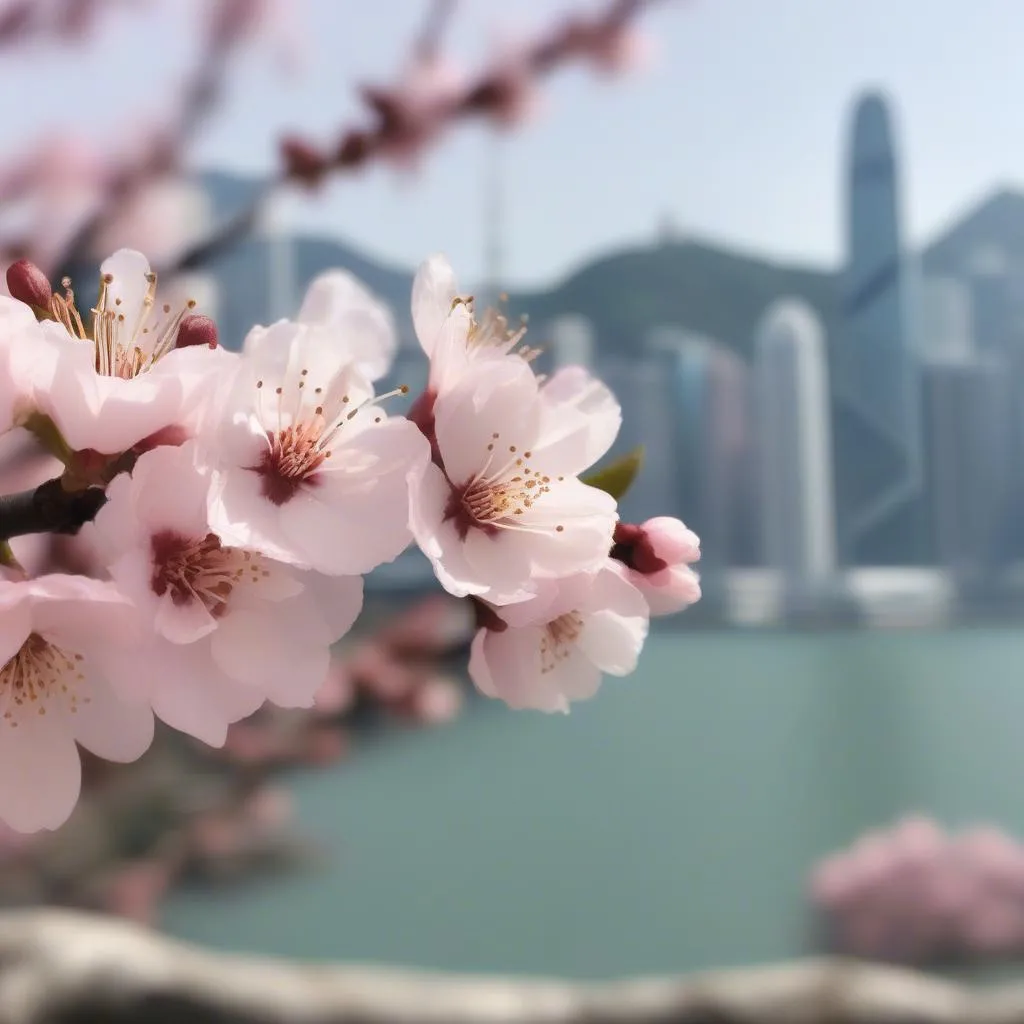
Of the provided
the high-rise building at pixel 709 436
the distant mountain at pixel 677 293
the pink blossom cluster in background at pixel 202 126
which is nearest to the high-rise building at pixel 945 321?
the distant mountain at pixel 677 293

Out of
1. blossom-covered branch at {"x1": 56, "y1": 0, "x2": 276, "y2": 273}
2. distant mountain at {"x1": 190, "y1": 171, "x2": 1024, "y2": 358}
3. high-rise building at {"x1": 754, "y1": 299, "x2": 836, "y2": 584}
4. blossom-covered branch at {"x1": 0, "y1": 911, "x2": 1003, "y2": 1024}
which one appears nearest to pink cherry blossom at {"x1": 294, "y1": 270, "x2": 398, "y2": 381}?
blossom-covered branch at {"x1": 56, "y1": 0, "x2": 276, "y2": 273}

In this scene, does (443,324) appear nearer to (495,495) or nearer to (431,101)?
(495,495)

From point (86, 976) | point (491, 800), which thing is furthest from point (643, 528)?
point (491, 800)

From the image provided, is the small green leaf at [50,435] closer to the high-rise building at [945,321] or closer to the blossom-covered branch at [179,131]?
the blossom-covered branch at [179,131]

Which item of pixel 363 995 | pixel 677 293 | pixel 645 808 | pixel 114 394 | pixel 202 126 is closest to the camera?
pixel 114 394

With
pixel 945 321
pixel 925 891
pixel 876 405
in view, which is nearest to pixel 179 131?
pixel 876 405

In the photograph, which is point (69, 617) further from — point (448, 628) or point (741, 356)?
point (741, 356)

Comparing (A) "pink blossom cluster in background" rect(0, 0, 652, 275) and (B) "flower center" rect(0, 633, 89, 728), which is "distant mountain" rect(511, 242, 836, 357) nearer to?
(A) "pink blossom cluster in background" rect(0, 0, 652, 275)
